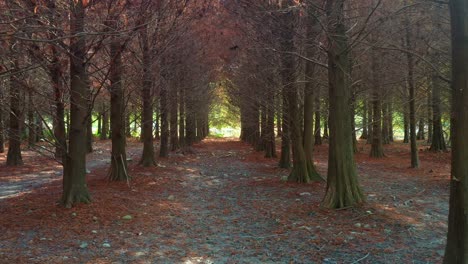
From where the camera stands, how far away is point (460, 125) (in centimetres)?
422

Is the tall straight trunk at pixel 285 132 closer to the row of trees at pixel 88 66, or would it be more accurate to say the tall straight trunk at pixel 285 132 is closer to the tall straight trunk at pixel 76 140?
the row of trees at pixel 88 66

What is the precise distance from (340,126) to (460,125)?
4241mm

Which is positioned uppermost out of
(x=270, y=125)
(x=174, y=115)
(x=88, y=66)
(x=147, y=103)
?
(x=88, y=66)

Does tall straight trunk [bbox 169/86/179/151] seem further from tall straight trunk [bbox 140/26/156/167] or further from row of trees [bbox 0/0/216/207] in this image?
tall straight trunk [bbox 140/26/156/167]

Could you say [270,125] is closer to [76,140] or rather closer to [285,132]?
[285,132]

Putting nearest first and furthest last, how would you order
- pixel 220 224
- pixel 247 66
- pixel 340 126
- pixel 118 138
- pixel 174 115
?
1. pixel 220 224
2. pixel 340 126
3. pixel 118 138
4. pixel 247 66
5. pixel 174 115

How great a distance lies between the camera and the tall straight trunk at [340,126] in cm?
838

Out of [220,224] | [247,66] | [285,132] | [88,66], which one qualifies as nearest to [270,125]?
[285,132]

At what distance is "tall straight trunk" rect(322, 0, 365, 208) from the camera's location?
27.5 ft

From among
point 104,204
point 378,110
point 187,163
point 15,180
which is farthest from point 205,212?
point 378,110

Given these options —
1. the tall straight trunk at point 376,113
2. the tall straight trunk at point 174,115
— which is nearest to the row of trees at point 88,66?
the tall straight trunk at point 174,115

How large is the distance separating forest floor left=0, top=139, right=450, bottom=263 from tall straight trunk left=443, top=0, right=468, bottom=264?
1.23 m

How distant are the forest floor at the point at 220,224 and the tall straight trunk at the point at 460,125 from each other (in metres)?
1.23

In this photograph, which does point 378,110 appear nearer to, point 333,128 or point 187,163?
point 187,163
